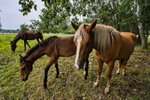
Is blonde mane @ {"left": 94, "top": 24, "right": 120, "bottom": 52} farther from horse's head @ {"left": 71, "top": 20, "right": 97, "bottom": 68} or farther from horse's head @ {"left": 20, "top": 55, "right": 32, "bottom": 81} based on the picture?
horse's head @ {"left": 20, "top": 55, "right": 32, "bottom": 81}

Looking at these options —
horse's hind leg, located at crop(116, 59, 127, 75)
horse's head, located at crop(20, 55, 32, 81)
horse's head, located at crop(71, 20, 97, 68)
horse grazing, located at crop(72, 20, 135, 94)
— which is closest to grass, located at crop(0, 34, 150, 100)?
horse's hind leg, located at crop(116, 59, 127, 75)

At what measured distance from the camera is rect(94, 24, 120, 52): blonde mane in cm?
612

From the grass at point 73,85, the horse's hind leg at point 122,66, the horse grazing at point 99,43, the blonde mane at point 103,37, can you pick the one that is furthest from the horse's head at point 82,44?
the horse's hind leg at point 122,66

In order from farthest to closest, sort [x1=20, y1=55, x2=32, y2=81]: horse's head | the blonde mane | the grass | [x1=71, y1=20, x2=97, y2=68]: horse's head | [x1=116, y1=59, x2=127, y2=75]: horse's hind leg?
[x1=116, y1=59, x2=127, y2=75]: horse's hind leg → [x1=20, y1=55, x2=32, y2=81]: horse's head → the grass → the blonde mane → [x1=71, y1=20, x2=97, y2=68]: horse's head

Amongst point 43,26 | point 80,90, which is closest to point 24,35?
point 43,26

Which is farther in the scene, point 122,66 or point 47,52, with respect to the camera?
point 122,66

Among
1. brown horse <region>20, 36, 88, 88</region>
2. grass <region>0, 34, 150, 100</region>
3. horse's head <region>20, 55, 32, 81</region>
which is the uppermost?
brown horse <region>20, 36, 88, 88</region>

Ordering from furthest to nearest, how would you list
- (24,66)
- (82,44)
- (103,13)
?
(103,13) → (24,66) → (82,44)

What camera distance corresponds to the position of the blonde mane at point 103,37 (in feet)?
20.1

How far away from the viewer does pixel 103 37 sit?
6.20 meters

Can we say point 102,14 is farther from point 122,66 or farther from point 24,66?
point 24,66

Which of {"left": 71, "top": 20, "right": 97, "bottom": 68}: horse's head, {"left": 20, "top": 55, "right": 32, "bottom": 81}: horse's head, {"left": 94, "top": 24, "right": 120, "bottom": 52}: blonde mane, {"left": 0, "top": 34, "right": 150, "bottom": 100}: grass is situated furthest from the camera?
{"left": 20, "top": 55, "right": 32, "bottom": 81}: horse's head

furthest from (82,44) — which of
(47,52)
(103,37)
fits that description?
(47,52)

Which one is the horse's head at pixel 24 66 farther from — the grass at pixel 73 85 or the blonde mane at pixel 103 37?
the blonde mane at pixel 103 37
